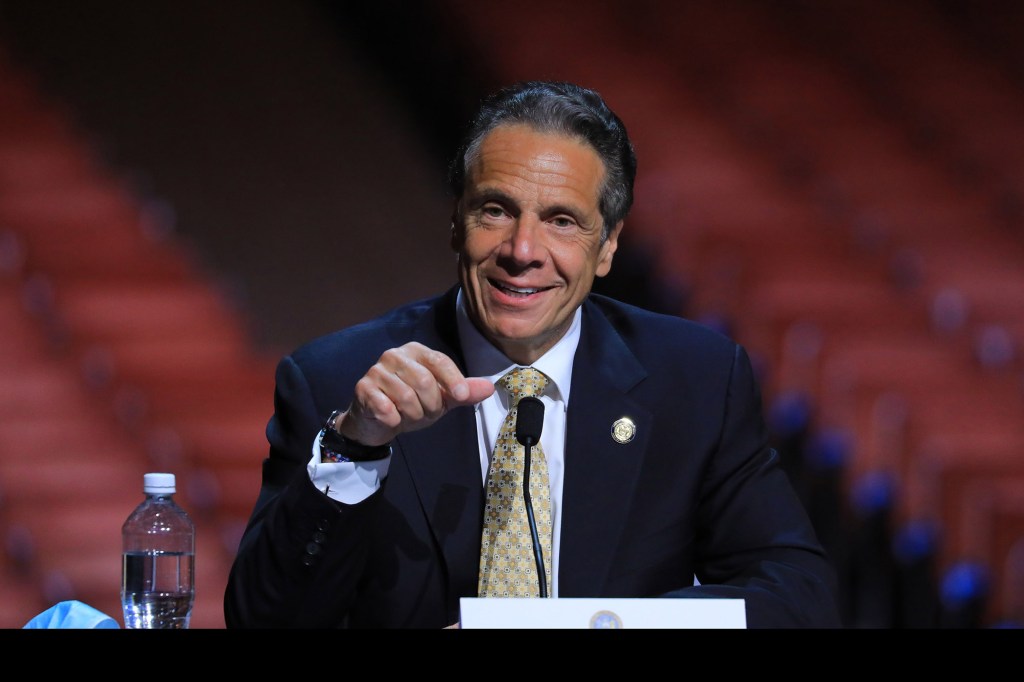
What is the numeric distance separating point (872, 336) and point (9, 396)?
190 centimetres

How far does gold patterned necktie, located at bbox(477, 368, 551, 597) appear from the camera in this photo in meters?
1.68

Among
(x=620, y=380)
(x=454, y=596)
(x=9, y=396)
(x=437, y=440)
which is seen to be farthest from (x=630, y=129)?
(x=9, y=396)

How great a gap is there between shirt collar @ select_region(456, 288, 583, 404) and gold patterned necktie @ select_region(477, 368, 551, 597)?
0.30 feet

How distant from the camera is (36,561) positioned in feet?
8.38

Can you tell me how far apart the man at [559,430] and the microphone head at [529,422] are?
0.20 metres

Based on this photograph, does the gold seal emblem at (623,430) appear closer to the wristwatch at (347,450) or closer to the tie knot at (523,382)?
the tie knot at (523,382)

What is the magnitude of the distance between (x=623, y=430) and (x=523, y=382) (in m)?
0.17

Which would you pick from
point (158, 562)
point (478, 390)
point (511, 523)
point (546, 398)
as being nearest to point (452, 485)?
point (511, 523)

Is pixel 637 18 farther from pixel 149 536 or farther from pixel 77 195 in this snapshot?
pixel 149 536

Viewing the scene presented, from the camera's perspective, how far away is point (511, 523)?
1.71 m

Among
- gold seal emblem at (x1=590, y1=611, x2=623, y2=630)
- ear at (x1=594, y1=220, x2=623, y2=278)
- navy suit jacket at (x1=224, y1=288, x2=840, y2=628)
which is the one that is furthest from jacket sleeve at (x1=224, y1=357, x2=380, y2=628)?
ear at (x1=594, y1=220, x2=623, y2=278)

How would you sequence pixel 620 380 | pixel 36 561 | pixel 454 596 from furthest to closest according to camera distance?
1. pixel 36 561
2. pixel 620 380
3. pixel 454 596

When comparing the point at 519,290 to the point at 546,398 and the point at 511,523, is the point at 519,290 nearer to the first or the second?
the point at 546,398

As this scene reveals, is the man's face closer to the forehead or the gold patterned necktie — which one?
the forehead
